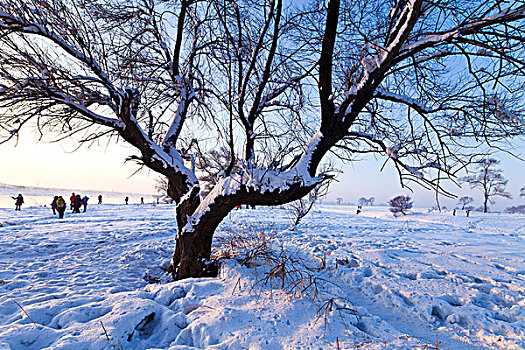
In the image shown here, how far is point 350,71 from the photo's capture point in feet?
8.69

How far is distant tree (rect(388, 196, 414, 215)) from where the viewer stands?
883 inches

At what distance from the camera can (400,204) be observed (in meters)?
23.1

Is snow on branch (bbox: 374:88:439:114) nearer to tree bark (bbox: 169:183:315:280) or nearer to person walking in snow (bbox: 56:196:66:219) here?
tree bark (bbox: 169:183:315:280)

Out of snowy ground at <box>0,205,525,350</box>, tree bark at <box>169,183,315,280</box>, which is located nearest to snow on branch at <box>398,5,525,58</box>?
tree bark at <box>169,183,315,280</box>

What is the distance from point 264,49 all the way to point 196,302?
12.4ft

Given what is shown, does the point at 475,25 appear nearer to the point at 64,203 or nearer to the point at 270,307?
the point at 270,307

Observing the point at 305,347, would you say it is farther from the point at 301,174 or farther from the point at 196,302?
the point at 301,174

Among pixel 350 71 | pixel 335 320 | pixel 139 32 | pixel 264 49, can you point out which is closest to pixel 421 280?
pixel 335 320

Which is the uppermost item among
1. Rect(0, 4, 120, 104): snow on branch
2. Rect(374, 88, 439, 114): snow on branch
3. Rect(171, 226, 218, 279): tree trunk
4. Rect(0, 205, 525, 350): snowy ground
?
Rect(0, 4, 120, 104): snow on branch

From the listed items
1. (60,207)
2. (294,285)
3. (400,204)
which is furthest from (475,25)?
(400,204)

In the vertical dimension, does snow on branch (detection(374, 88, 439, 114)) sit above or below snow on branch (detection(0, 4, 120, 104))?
below

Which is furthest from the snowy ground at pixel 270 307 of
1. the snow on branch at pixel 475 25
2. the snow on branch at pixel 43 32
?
the snow on branch at pixel 43 32

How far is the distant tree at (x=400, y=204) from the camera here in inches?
883

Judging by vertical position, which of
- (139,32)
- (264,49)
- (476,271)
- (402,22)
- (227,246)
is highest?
(139,32)
